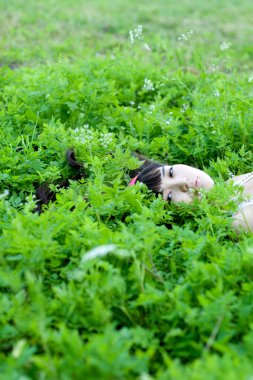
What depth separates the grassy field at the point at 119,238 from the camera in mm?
2723

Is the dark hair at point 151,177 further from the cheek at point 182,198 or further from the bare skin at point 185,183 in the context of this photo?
the cheek at point 182,198

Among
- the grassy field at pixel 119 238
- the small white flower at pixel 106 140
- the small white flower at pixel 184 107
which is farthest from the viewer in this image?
the small white flower at pixel 184 107

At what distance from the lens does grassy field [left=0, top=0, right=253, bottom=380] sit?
2.72 metres

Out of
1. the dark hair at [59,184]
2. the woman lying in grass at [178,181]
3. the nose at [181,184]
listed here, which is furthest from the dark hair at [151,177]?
the dark hair at [59,184]

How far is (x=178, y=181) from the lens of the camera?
14.8 feet

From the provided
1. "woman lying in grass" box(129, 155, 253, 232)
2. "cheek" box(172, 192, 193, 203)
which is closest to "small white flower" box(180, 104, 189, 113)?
"woman lying in grass" box(129, 155, 253, 232)

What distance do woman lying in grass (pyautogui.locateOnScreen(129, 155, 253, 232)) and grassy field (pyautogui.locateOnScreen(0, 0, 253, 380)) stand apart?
0.15 metres

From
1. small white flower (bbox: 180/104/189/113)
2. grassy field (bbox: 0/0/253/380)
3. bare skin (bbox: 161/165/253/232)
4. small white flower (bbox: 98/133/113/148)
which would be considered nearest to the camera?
grassy field (bbox: 0/0/253/380)

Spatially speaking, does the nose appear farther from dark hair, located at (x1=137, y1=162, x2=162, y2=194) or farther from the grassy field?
the grassy field

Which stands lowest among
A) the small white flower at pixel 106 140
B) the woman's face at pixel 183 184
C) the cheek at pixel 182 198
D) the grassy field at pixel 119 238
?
the cheek at pixel 182 198

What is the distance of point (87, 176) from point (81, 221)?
43.6 inches

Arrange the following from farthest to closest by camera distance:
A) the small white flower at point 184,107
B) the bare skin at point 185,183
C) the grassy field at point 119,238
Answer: the small white flower at point 184,107 → the bare skin at point 185,183 → the grassy field at point 119,238

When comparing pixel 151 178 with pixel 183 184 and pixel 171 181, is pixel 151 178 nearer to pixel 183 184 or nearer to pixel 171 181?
pixel 171 181

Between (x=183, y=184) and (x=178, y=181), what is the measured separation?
57mm
